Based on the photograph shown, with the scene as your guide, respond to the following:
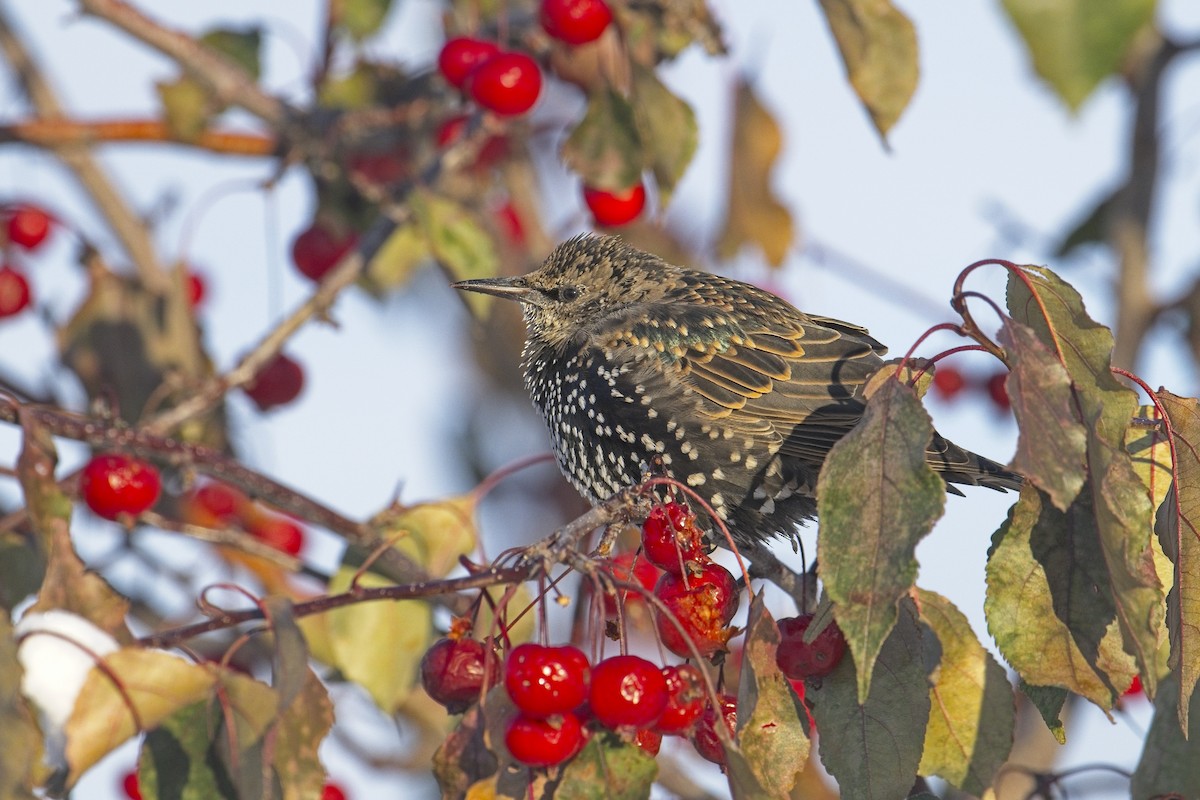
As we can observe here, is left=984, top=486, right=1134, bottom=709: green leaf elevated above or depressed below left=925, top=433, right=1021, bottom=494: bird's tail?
below

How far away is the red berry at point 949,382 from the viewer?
667 centimetres

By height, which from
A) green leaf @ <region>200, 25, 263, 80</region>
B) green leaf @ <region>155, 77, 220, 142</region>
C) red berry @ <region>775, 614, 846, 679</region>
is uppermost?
green leaf @ <region>200, 25, 263, 80</region>

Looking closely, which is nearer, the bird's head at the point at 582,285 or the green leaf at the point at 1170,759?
the green leaf at the point at 1170,759

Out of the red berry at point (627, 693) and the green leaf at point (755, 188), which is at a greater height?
the green leaf at point (755, 188)

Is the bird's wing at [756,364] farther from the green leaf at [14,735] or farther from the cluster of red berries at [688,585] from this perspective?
the green leaf at [14,735]

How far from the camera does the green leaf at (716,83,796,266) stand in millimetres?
5059

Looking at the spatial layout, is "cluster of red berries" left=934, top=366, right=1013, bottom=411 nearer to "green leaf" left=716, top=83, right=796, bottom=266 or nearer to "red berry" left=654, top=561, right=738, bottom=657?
"green leaf" left=716, top=83, right=796, bottom=266

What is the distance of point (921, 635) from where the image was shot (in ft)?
8.72

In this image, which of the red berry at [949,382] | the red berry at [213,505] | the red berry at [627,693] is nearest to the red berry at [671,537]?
the red berry at [627,693]

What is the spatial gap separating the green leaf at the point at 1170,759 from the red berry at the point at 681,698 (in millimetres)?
785

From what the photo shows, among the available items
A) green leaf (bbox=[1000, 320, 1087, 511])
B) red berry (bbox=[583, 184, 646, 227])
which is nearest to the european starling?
red berry (bbox=[583, 184, 646, 227])

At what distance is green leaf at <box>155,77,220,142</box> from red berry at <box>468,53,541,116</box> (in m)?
1.01

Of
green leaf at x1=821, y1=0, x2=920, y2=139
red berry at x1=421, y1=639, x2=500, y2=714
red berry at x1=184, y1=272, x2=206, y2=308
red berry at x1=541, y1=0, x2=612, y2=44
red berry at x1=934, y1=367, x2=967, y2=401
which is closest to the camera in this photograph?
red berry at x1=421, y1=639, x2=500, y2=714

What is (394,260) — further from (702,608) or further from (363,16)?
(702,608)
